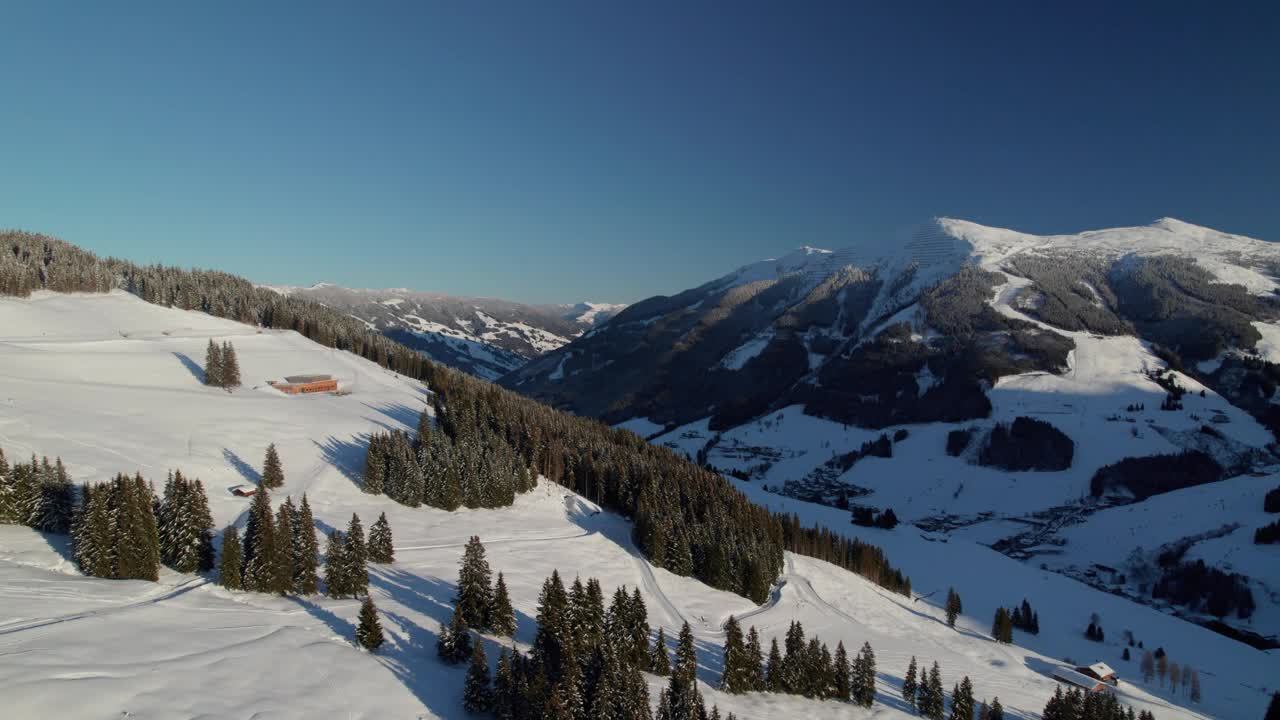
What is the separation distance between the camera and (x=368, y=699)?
30734mm

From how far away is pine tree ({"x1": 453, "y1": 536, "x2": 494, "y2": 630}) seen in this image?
139 feet

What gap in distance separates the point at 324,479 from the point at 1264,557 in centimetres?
16157

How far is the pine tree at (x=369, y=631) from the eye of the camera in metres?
35.4

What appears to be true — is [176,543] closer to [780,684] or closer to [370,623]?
[370,623]

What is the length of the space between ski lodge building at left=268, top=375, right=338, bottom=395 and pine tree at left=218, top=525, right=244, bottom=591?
71.5m

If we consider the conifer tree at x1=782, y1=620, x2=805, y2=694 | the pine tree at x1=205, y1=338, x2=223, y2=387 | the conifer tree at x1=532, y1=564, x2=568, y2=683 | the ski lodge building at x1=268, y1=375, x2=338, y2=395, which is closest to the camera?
the conifer tree at x1=532, y1=564, x2=568, y2=683

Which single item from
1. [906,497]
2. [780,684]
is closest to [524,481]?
[780,684]

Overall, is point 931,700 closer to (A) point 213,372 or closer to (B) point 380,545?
(B) point 380,545

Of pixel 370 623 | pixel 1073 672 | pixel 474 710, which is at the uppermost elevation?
pixel 370 623

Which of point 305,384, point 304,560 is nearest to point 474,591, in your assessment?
point 304,560

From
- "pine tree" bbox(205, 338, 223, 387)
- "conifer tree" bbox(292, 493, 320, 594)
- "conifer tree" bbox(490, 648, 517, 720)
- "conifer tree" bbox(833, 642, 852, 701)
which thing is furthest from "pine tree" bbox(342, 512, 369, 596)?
"pine tree" bbox(205, 338, 223, 387)

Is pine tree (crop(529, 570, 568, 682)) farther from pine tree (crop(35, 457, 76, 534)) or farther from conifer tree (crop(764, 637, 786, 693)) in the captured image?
pine tree (crop(35, 457, 76, 534))

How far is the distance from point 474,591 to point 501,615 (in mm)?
2417

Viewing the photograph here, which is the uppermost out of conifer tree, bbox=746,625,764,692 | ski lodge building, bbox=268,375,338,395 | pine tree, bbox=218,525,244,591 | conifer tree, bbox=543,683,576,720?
ski lodge building, bbox=268,375,338,395
